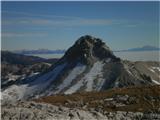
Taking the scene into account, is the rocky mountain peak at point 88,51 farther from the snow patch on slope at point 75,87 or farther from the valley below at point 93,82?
the snow patch on slope at point 75,87

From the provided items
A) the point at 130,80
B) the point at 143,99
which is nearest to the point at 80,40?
the point at 130,80

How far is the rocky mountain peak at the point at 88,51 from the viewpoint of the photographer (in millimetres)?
184188

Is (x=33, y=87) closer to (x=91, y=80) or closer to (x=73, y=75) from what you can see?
(x=73, y=75)

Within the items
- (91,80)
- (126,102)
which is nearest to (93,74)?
(91,80)

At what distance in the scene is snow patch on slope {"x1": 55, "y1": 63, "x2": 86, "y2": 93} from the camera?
15702 cm

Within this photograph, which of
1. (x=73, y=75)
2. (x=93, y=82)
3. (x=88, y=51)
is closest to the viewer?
(x=93, y=82)

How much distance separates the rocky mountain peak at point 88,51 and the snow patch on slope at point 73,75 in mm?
5373

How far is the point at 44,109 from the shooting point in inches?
1673

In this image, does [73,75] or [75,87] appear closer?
[75,87]

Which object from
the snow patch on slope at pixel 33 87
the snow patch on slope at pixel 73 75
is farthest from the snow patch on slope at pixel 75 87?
the snow patch on slope at pixel 33 87

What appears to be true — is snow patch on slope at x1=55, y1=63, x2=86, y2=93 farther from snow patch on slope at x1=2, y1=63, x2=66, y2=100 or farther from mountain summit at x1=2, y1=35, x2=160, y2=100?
snow patch on slope at x1=2, y1=63, x2=66, y2=100

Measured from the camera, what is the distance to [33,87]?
170 metres

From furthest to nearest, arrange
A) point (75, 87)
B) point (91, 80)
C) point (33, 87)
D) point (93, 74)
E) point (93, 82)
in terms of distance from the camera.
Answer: point (33, 87) < point (93, 74) < point (91, 80) < point (93, 82) < point (75, 87)

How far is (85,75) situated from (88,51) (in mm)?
25896
